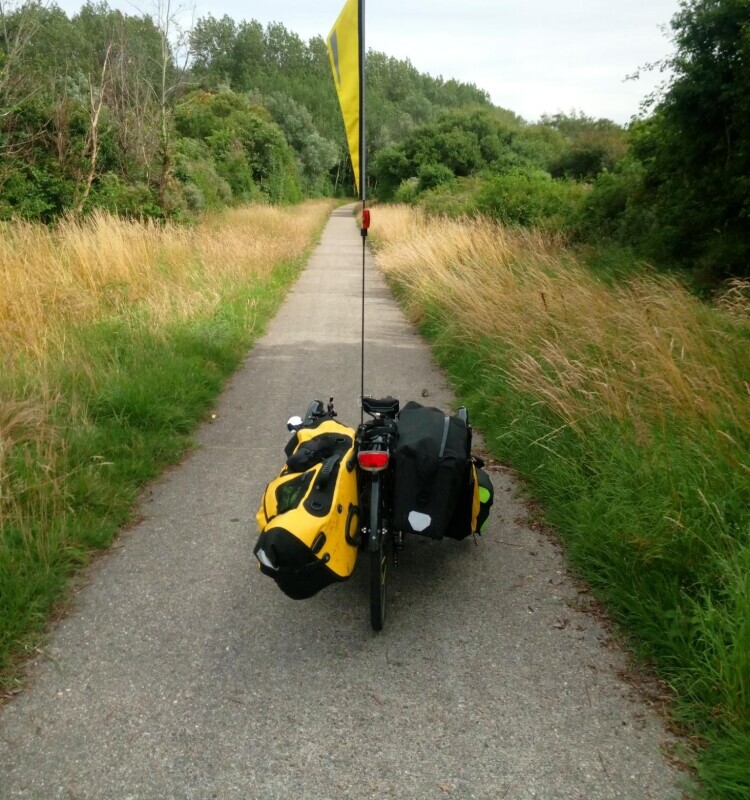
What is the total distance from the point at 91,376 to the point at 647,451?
13.8 ft

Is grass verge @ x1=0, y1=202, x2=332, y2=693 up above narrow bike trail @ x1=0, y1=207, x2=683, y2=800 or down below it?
above

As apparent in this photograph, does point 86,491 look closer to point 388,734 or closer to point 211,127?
point 388,734

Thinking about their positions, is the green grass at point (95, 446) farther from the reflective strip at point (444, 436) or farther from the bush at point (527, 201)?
the bush at point (527, 201)

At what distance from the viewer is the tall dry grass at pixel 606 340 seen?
4.11m

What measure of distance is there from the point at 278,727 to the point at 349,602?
84 cm

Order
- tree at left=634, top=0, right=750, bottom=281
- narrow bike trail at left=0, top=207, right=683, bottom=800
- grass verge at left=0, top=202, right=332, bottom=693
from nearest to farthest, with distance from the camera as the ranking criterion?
narrow bike trail at left=0, top=207, right=683, bottom=800 < grass verge at left=0, top=202, right=332, bottom=693 < tree at left=634, top=0, right=750, bottom=281

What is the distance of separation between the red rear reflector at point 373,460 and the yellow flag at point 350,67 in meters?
1.91

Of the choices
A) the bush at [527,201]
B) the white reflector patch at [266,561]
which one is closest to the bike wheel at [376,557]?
the white reflector patch at [266,561]

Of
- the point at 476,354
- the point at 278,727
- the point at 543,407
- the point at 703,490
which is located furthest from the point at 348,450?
the point at 476,354

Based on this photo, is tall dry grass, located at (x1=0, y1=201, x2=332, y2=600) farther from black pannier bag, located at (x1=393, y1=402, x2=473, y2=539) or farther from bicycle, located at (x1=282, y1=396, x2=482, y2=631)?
black pannier bag, located at (x1=393, y1=402, x2=473, y2=539)

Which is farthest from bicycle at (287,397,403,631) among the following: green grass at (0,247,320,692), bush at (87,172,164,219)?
bush at (87,172,164,219)

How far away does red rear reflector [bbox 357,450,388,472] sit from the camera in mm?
2824

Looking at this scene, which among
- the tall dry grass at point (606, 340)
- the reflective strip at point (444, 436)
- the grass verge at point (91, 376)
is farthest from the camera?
the tall dry grass at point (606, 340)

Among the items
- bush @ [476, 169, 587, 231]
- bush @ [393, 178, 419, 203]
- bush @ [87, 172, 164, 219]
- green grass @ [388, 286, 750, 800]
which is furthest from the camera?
bush @ [393, 178, 419, 203]
